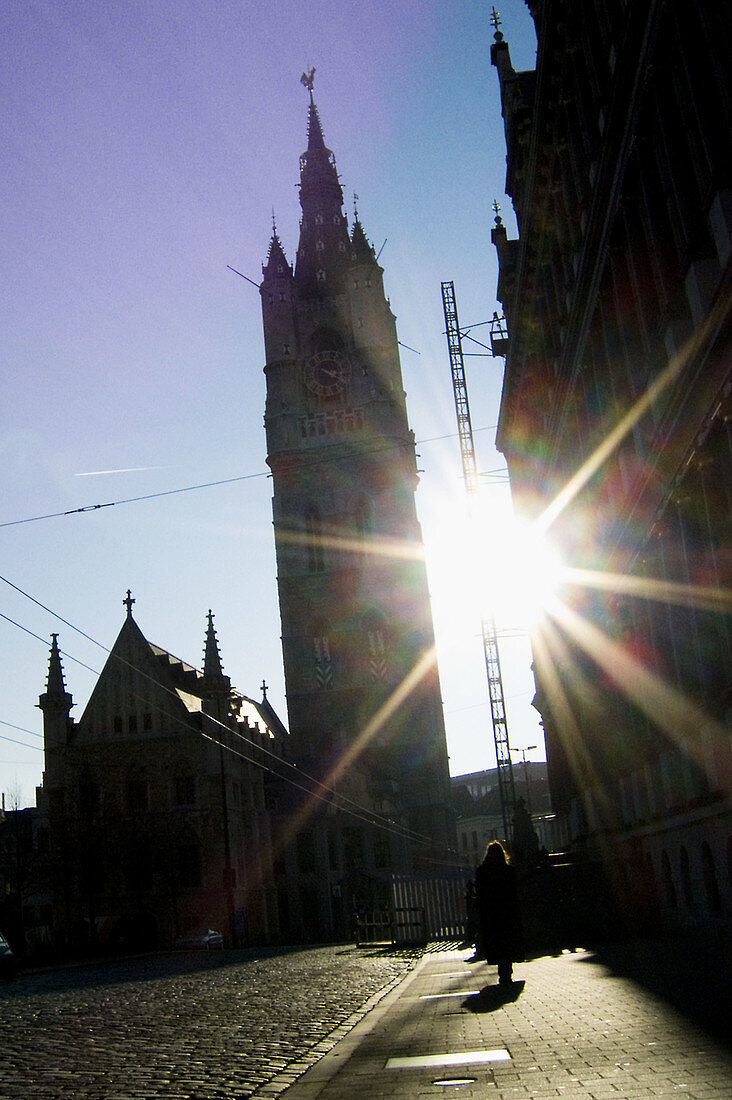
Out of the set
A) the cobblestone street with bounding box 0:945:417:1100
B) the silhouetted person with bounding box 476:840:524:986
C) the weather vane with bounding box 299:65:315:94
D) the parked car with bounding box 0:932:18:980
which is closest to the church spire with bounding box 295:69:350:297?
the weather vane with bounding box 299:65:315:94

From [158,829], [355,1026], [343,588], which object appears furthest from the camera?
[343,588]

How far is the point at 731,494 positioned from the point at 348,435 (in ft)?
240

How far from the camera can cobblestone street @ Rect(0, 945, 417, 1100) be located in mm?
8109

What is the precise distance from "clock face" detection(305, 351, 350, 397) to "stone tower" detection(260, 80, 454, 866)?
0.11 m

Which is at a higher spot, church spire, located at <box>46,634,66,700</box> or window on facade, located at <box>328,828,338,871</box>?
church spire, located at <box>46,634,66,700</box>

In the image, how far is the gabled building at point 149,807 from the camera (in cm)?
5575

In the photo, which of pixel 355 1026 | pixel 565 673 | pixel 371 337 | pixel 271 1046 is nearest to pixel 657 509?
pixel 355 1026

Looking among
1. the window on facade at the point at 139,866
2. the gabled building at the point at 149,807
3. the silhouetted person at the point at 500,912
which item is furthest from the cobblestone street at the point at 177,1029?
the window on facade at the point at 139,866

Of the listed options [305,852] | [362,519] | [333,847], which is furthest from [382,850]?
[362,519]

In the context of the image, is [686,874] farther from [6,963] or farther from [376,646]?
[376,646]

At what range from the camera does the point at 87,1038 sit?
11.6 metres

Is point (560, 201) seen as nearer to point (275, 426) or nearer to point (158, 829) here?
point (158, 829)

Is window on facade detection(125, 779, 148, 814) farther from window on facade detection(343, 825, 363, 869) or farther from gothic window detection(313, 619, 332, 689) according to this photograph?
gothic window detection(313, 619, 332, 689)

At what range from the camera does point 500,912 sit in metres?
14.0
